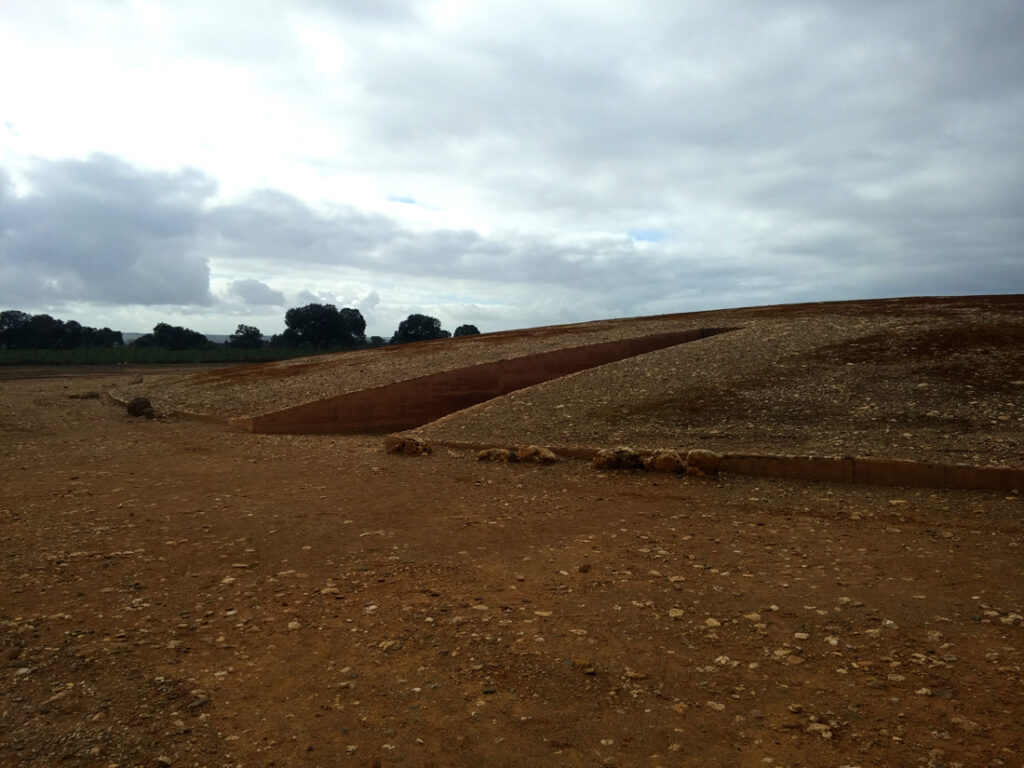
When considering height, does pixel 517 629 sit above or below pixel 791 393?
below

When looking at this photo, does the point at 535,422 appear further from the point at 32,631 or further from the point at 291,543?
the point at 32,631

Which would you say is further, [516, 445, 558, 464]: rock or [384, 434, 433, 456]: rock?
[384, 434, 433, 456]: rock

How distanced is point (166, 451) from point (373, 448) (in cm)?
286

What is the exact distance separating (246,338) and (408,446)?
194 ft

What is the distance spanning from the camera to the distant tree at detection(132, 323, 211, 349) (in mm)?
62875

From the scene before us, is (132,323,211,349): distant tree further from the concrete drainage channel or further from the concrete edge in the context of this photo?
the concrete edge

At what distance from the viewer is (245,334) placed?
64.9 m

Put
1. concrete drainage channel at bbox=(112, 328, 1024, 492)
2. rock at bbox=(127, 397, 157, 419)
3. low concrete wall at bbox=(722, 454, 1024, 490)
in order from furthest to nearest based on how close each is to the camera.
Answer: rock at bbox=(127, 397, 157, 419) → concrete drainage channel at bbox=(112, 328, 1024, 492) → low concrete wall at bbox=(722, 454, 1024, 490)

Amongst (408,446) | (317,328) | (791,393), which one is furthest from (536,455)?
(317,328)

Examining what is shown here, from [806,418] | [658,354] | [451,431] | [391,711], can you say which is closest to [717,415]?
[806,418]

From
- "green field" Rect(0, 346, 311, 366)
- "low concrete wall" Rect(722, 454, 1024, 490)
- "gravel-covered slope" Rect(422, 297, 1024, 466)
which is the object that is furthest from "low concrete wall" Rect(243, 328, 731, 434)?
"green field" Rect(0, 346, 311, 366)

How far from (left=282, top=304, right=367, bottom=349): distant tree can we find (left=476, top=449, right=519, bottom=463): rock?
54720 mm

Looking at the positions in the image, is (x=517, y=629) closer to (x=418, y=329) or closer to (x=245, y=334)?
(x=418, y=329)

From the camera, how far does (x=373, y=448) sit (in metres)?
10.9
